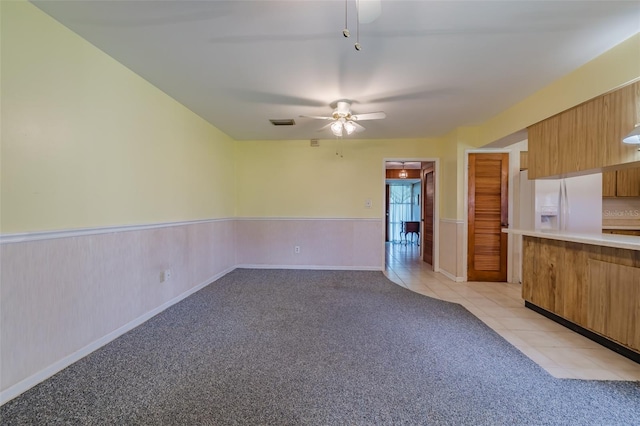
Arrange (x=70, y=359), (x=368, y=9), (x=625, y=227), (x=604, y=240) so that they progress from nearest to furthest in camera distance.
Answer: (x=368, y=9), (x=70, y=359), (x=604, y=240), (x=625, y=227)

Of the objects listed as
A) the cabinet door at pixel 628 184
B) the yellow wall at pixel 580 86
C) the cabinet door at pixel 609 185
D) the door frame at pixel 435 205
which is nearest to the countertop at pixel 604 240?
Result: the yellow wall at pixel 580 86

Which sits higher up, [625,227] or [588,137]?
[588,137]

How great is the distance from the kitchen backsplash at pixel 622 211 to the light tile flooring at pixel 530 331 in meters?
1.86

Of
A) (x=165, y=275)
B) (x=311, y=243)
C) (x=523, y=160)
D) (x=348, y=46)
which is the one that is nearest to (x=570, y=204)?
(x=523, y=160)

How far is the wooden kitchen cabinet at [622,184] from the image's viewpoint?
3768mm

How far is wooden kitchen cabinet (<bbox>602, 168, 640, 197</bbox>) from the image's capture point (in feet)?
12.4

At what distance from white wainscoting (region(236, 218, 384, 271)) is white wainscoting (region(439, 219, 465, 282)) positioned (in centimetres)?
108

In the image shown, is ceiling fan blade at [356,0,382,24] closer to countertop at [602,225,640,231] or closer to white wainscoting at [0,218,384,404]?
white wainscoting at [0,218,384,404]

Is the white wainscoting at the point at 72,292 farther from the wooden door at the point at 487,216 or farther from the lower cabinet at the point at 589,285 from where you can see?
the wooden door at the point at 487,216

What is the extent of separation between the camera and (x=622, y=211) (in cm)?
395

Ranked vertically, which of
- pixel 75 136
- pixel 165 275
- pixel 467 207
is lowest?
pixel 165 275

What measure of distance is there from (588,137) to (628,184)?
2661 mm

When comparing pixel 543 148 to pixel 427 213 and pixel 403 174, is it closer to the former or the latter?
pixel 427 213

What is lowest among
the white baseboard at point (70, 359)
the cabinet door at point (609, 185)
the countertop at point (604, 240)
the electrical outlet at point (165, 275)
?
the white baseboard at point (70, 359)
